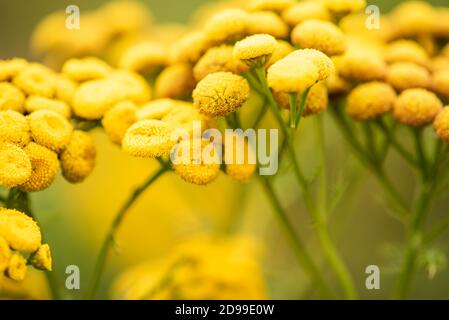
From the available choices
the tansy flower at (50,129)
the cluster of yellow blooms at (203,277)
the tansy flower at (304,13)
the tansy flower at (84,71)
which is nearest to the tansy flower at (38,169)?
the tansy flower at (50,129)

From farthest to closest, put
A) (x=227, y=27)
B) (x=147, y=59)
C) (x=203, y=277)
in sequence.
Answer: (x=203, y=277)
(x=147, y=59)
(x=227, y=27)

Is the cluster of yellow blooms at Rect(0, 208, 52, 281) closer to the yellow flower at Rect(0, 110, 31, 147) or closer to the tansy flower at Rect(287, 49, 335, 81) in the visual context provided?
the yellow flower at Rect(0, 110, 31, 147)

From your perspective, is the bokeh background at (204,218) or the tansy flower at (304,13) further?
the bokeh background at (204,218)

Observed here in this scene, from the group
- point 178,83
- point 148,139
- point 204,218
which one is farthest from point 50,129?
point 204,218

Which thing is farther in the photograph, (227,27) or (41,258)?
(227,27)

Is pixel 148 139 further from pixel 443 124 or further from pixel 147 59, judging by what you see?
pixel 443 124

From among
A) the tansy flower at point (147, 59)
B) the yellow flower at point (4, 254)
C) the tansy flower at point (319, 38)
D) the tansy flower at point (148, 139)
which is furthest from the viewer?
the tansy flower at point (147, 59)

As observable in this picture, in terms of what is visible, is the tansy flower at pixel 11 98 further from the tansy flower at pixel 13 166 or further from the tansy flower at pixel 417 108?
the tansy flower at pixel 417 108
